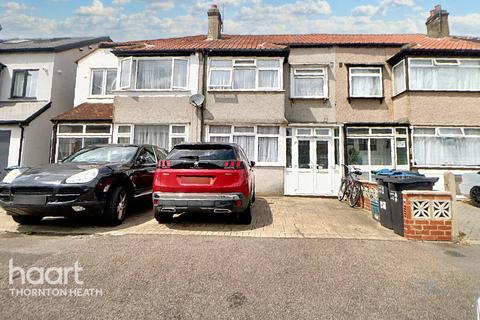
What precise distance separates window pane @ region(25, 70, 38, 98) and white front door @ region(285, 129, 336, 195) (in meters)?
13.3

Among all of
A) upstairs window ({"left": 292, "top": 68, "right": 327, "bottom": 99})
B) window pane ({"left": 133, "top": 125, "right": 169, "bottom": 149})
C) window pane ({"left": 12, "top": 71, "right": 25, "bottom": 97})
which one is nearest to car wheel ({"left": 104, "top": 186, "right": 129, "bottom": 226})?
window pane ({"left": 133, "top": 125, "right": 169, "bottom": 149})

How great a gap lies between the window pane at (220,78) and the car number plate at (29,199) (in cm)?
763

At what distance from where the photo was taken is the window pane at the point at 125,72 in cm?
1054

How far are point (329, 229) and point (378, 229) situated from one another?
1.07 metres

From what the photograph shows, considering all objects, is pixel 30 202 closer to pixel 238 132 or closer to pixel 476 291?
pixel 476 291

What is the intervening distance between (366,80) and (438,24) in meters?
5.73

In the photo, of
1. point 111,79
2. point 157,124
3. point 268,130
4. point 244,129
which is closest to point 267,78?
point 268,130

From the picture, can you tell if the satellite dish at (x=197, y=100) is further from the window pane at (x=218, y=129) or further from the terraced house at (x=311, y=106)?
the window pane at (x=218, y=129)

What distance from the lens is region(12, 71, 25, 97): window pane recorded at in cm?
1284

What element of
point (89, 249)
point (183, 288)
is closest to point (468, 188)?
point (183, 288)

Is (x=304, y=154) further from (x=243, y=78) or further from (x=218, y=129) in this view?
(x=243, y=78)

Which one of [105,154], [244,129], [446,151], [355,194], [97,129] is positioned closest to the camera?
[105,154]

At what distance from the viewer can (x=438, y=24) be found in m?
12.5

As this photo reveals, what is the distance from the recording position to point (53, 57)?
12953mm
